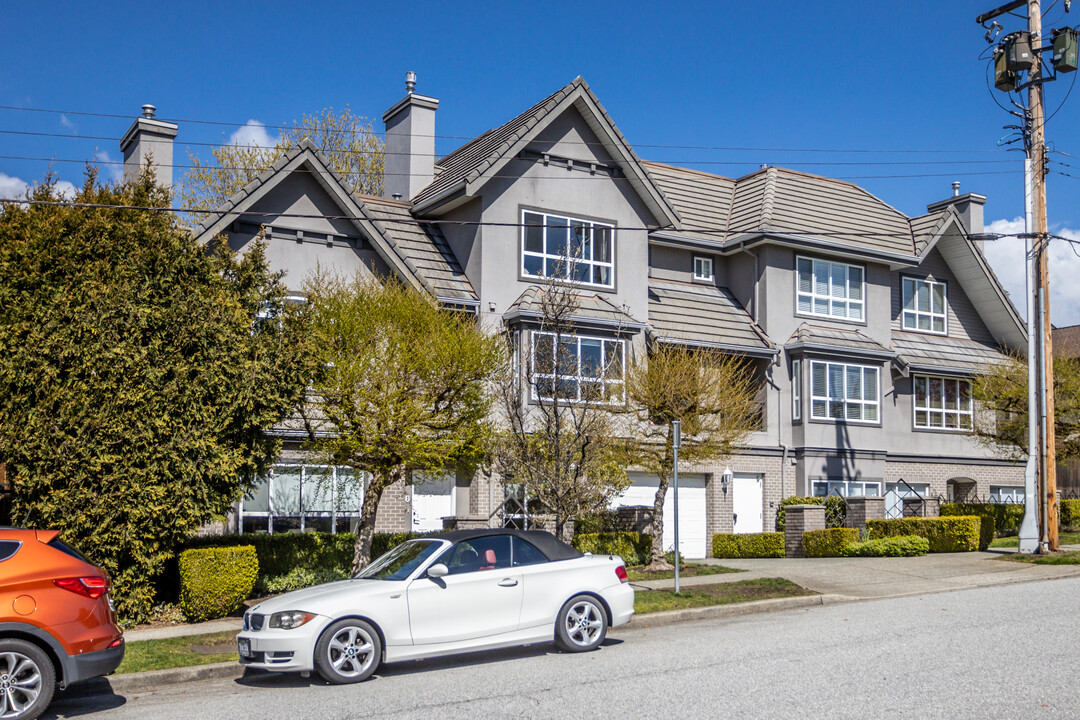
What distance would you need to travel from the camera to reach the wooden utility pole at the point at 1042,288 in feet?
69.8

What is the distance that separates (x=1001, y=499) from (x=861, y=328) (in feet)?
25.5

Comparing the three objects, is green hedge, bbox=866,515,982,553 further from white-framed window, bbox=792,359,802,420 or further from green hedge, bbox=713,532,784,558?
white-framed window, bbox=792,359,802,420

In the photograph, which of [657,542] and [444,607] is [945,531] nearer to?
[657,542]

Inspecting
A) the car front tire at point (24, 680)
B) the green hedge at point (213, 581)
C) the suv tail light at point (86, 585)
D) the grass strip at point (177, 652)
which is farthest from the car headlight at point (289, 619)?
the green hedge at point (213, 581)

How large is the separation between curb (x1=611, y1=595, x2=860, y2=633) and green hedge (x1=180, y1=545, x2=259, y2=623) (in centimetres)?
534

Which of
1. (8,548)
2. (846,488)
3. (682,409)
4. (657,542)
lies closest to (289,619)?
(8,548)

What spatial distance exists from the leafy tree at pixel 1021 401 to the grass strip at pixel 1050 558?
5976 millimetres

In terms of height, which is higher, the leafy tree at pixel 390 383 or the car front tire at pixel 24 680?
the leafy tree at pixel 390 383

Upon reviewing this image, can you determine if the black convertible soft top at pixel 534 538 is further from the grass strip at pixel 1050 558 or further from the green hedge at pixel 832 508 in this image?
the green hedge at pixel 832 508

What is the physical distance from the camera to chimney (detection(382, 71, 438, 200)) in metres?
25.8

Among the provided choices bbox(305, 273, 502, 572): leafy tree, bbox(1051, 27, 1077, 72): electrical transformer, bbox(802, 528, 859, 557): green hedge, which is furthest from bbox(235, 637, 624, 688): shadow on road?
bbox(1051, 27, 1077, 72): electrical transformer

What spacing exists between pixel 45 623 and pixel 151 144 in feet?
52.6

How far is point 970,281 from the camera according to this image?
3262 centimetres

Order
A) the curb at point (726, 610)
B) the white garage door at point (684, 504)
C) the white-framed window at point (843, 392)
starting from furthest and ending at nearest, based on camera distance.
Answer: the white-framed window at point (843, 392) → the white garage door at point (684, 504) → the curb at point (726, 610)
